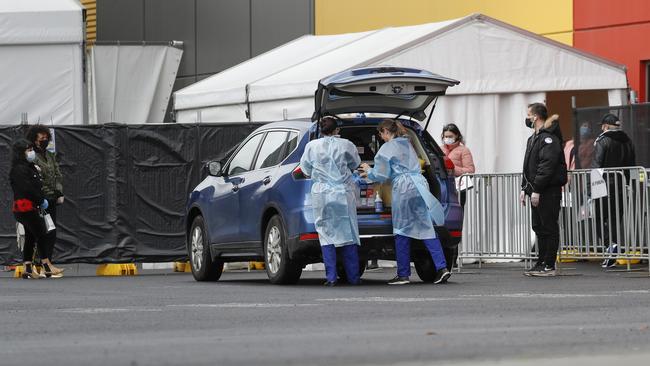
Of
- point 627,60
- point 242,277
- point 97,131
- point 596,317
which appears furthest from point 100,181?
point 596,317

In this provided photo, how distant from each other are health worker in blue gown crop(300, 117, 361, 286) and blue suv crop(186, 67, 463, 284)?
16 cm

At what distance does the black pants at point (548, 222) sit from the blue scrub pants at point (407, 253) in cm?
195

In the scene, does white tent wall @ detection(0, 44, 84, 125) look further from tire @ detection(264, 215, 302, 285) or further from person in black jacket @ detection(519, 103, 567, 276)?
tire @ detection(264, 215, 302, 285)

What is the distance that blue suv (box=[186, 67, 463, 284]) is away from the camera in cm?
1614

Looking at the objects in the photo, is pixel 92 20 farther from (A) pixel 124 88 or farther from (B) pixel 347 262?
(B) pixel 347 262

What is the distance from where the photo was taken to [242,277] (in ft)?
64.4

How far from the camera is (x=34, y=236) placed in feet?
65.3

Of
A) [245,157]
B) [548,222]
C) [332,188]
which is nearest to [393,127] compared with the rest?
[332,188]

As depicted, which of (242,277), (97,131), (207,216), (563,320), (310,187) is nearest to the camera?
(563,320)

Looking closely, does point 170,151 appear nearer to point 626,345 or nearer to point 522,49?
point 522,49

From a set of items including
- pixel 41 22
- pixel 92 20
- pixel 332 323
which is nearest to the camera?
pixel 332 323

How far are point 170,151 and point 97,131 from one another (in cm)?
97

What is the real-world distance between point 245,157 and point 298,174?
4.63ft

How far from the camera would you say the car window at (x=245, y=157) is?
17.3m
